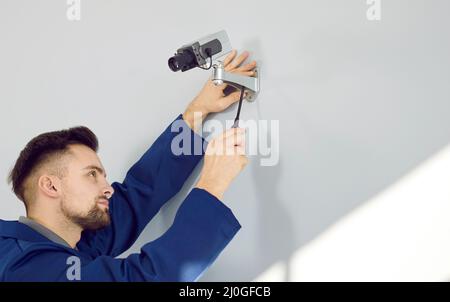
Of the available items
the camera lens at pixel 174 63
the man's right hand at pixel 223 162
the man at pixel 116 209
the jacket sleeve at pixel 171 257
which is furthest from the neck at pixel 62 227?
the camera lens at pixel 174 63

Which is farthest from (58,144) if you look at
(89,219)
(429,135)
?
(429,135)

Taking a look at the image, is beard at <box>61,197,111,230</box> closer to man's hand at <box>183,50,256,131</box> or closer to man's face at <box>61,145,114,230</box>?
man's face at <box>61,145,114,230</box>

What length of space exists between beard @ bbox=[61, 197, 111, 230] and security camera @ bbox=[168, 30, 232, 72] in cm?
39

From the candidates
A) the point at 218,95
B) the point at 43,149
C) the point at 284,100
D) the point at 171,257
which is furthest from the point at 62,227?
the point at 284,100

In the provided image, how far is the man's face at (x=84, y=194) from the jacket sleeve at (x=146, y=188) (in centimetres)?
6

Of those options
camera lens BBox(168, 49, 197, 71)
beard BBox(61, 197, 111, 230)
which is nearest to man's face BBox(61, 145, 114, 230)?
beard BBox(61, 197, 111, 230)

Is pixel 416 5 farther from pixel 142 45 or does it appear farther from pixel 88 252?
pixel 88 252

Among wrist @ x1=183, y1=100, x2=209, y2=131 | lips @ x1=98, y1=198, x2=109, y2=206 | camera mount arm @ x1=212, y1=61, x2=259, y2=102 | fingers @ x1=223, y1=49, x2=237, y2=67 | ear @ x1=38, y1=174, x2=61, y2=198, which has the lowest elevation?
lips @ x1=98, y1=198, x2=109, y2=206

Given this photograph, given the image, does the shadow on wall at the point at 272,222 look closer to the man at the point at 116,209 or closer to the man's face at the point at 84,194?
the man at the point at 116,209

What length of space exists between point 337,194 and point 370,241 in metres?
0.12

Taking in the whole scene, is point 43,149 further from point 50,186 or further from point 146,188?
point 146,188

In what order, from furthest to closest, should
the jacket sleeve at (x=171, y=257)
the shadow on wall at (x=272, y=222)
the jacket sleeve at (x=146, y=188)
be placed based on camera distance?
the jacket sleeve at (x=146, y=188), the shadow on wall at (x=272, y=222), the jacket sleeve at (x=171, y=257)

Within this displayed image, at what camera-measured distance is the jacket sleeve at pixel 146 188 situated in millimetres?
1321

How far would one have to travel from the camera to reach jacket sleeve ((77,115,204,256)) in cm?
132
